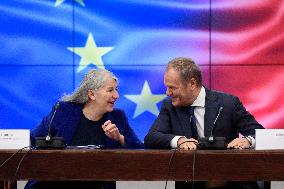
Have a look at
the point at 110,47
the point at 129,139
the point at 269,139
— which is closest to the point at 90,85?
the point at 129,139

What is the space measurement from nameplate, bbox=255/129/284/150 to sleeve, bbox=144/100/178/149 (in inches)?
19.8

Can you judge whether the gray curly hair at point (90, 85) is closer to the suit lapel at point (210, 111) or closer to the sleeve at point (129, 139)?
the sleeve at point (129, 139)

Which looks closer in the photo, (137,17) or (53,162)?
(53,162)

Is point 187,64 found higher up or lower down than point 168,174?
higher up

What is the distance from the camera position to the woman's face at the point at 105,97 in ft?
12.1

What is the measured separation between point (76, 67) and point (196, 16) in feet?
3.18

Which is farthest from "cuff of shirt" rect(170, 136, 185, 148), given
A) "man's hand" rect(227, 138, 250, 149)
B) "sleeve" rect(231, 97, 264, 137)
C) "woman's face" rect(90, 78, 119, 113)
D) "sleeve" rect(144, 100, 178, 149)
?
"woman's face" rect(90, 78, 119, 113)

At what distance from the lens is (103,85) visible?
3.71 m

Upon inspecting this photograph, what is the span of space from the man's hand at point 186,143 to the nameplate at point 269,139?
313 millimetres

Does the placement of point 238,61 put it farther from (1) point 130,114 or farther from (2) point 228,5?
(1) point 130,114

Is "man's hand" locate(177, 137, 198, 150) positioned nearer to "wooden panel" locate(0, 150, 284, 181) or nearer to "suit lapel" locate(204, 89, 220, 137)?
"wooden panel" locate(0, 150, 284, 181)

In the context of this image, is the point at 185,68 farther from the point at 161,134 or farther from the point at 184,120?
the point at 161,134

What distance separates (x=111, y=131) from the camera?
3.46m

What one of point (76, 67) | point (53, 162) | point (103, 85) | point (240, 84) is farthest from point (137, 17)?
point (53, 162)
